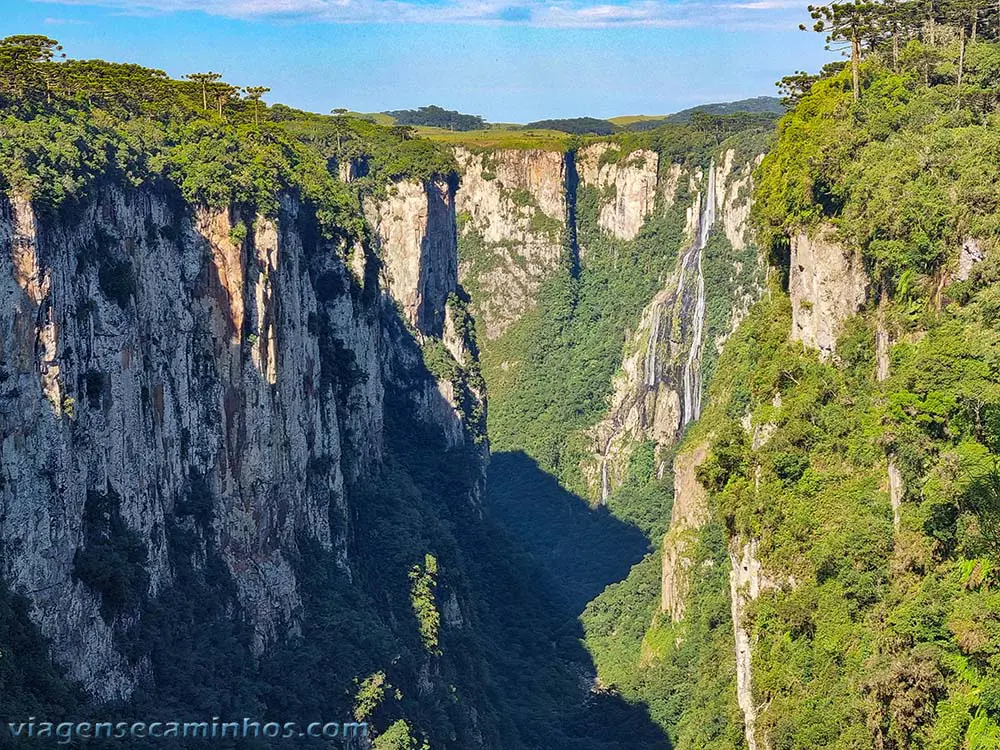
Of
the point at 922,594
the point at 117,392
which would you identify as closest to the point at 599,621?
the point at 117,392

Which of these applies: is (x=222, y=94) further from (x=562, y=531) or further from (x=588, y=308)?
(x=588, y=308)

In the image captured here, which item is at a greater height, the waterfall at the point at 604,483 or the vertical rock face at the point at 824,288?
the vertical rock face at the point at 824,288

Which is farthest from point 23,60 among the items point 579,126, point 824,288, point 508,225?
point 579,126

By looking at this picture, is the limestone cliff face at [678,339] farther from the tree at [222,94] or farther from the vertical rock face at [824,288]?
the vertical rock face at [824,288]

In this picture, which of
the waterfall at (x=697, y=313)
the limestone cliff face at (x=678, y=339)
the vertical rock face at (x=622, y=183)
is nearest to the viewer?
the waterfall at (x=697, y=313)

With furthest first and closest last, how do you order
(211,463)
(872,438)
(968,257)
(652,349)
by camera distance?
(652,349) < (211,463) < (872,438) < (968,257)

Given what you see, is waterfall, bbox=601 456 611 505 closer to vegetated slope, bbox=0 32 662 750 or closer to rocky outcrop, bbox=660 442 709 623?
vegetated slope, bbox=0 32 662 750

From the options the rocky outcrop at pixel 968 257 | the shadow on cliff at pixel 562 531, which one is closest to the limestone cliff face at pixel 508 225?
the shadow on cliff at pixel 562 531
